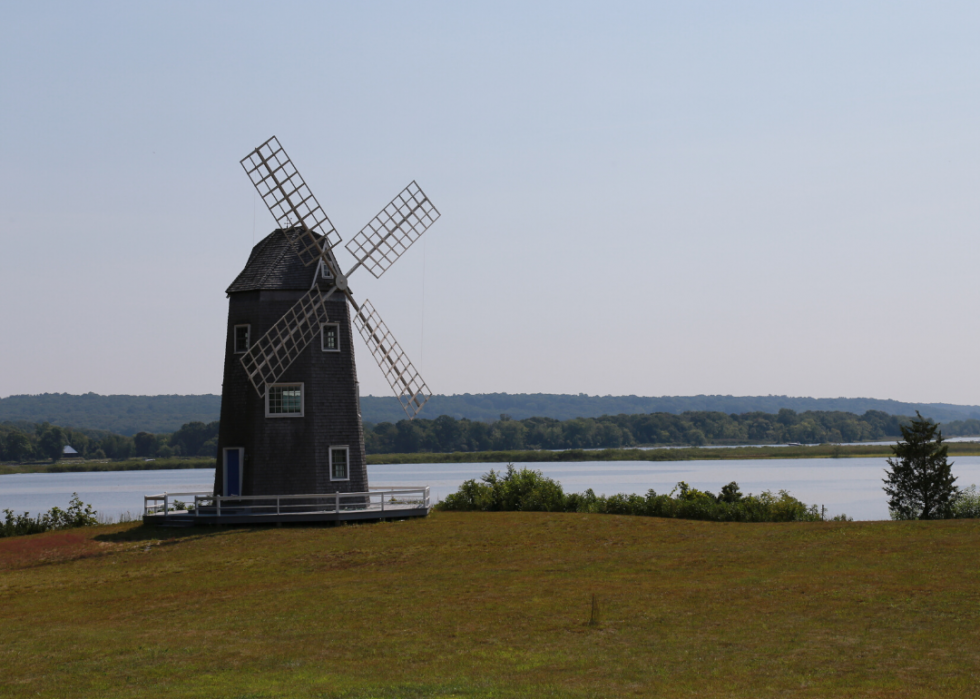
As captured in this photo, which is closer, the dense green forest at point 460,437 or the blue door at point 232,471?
the blue door at point 232,471

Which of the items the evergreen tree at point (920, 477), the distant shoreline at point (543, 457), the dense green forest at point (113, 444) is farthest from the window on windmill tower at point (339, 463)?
the dense green forest at point (113, 444)

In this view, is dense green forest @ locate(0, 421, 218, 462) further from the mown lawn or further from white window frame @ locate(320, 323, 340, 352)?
the mown lawn

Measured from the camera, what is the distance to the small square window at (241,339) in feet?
121

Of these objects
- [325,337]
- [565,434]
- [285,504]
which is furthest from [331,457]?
[565,434]

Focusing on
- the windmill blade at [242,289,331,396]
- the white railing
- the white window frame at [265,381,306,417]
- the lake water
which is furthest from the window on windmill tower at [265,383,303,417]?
the lake water

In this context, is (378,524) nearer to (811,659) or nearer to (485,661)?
(485,661)

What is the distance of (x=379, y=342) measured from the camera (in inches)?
1540

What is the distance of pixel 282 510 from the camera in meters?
35.0

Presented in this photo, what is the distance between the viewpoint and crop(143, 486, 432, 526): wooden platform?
34500 mm

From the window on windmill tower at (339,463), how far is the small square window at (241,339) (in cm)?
522

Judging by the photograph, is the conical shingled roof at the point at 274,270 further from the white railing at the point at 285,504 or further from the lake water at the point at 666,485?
the lake water at the point at 666,485

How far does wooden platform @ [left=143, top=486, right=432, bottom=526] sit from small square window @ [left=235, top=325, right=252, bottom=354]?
5.53 m

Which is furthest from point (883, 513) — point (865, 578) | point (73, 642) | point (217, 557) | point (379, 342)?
point (73, 642)

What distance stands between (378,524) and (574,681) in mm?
20818
